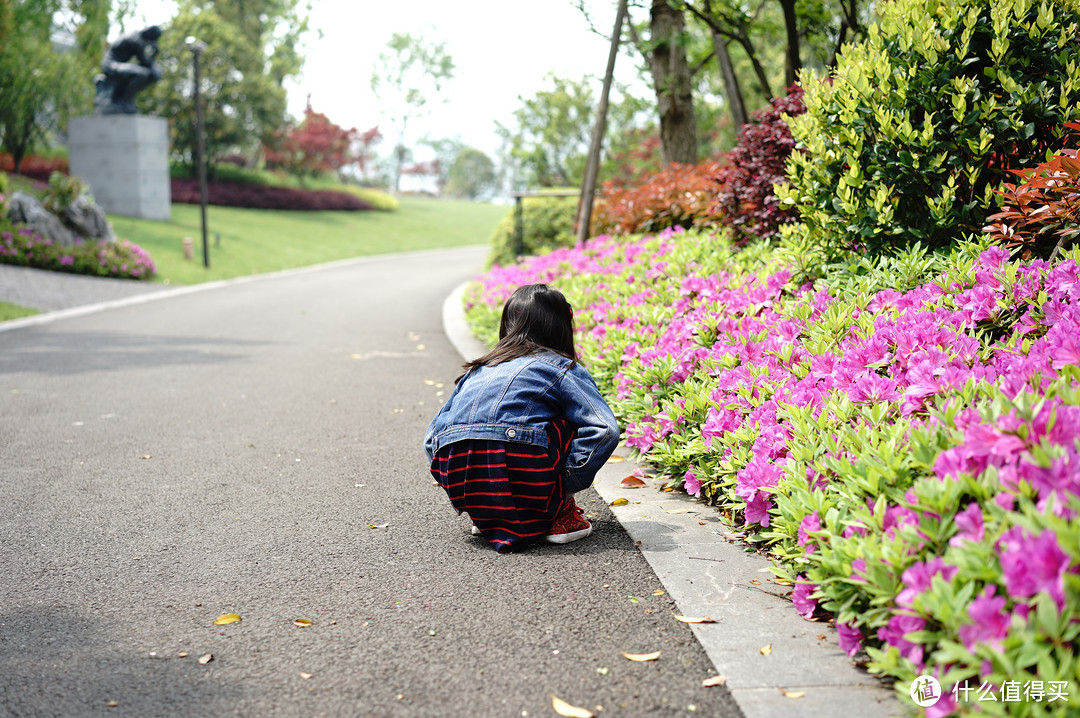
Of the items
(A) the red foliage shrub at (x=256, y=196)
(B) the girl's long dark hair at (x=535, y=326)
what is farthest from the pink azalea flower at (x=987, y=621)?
(A) the red foliage shrub at (x=256, y=196)

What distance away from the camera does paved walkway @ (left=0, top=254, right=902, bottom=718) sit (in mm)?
2365

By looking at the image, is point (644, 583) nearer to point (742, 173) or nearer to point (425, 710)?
point (425, 710)

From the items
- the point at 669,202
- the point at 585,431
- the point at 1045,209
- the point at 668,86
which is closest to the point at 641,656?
the point at 585,431

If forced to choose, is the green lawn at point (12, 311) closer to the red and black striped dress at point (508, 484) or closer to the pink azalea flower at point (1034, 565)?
the red and black striped dress at point (508, 484)

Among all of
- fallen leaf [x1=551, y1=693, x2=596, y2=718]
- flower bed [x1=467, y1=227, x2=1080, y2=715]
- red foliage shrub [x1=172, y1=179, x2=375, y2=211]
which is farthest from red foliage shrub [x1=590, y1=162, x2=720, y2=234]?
red foliage shrub [x1=172, y1=179, x2=375, y2=211]

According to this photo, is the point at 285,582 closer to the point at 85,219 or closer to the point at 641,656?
the point at 641,656

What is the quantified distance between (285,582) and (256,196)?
1345 inches

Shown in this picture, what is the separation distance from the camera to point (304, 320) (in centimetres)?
1170

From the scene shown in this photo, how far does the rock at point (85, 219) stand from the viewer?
681 inches

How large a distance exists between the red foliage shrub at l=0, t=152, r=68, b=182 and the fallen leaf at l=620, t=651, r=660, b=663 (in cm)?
3071

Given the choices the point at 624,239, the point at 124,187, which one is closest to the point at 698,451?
the point at 624,239

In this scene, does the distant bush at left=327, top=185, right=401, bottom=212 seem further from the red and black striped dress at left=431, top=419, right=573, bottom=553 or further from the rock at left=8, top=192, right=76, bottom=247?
the red and black striped dress at left=431, top=419, right=573, bottom=553

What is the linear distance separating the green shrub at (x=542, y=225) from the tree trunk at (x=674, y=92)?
3.29 m

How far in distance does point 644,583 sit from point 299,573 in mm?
1349
